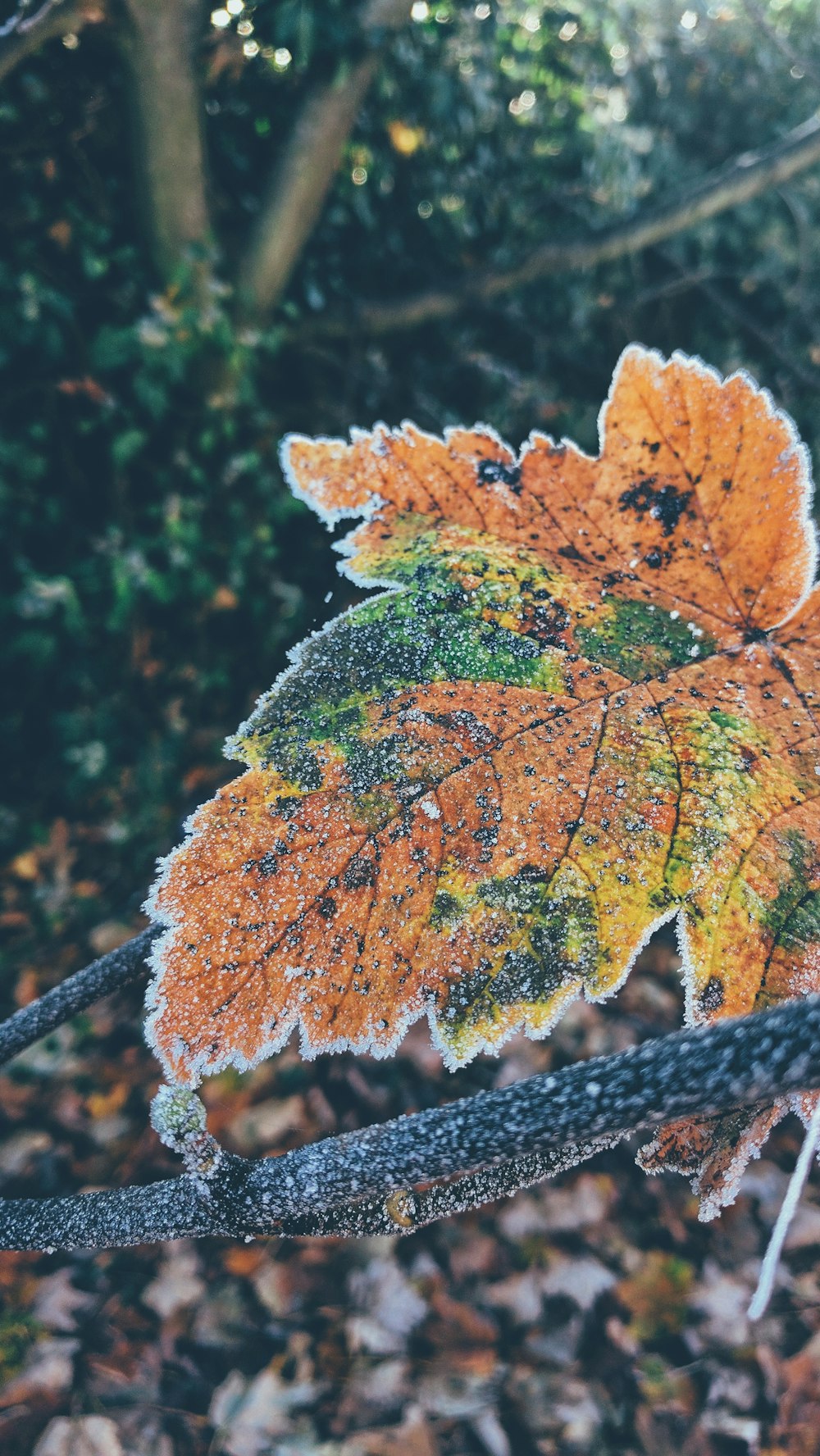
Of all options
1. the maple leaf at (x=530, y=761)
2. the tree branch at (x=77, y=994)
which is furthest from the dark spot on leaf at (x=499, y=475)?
the tree branch at (x=77, y=994)

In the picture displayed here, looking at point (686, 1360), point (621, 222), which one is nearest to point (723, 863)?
point (686, 1360)

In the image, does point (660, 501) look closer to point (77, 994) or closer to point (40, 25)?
point (77, 994)

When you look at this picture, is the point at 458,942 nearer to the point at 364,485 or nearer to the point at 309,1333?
the point at 364,485

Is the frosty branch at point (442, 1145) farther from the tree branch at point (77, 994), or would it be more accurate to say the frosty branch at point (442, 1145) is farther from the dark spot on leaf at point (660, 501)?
the dark spot on leaf at point (660, 501)

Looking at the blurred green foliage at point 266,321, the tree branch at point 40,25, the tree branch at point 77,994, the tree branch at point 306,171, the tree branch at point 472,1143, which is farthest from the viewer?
the blurred green foliage at point 266,321

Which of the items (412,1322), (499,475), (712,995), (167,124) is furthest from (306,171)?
(412,1322)

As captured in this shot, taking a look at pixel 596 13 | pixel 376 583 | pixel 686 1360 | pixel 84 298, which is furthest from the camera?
pixel 596 13
